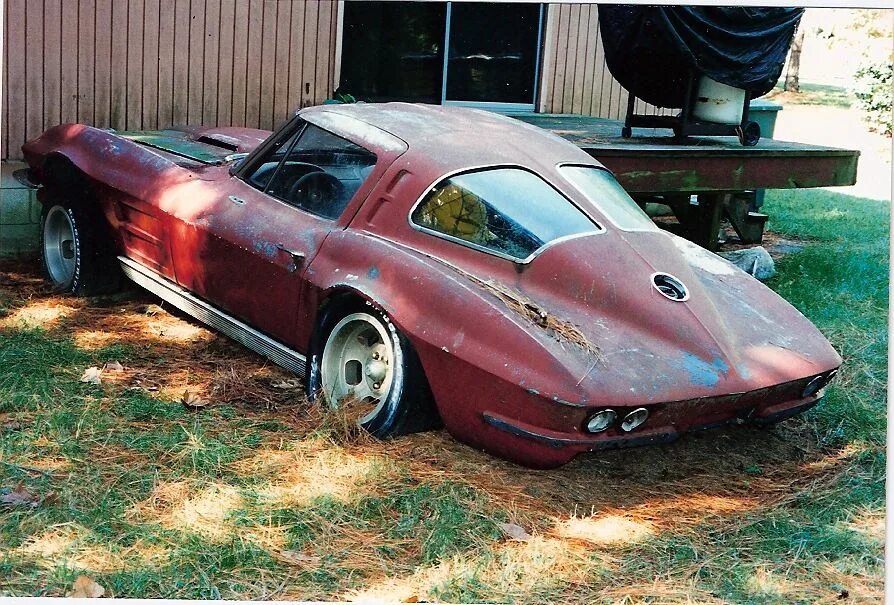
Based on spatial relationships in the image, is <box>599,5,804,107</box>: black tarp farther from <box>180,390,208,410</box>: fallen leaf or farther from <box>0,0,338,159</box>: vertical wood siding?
<box>180,390,208,410</box>: fallen leaf

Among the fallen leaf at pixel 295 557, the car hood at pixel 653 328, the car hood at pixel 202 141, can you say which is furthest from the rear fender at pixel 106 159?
the fallen leaf at pixel 295 557

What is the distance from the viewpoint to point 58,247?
520 cm

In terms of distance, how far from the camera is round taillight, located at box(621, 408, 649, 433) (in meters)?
3.22

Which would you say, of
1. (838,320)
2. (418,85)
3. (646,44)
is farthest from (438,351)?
(418,85)

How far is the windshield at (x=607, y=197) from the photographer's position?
152 inches

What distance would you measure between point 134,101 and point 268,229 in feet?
7.23

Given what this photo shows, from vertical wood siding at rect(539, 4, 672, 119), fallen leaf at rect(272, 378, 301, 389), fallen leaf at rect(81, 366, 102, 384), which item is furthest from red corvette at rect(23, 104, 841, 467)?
vertical wood siding at rect(539, 4, 672, 119)

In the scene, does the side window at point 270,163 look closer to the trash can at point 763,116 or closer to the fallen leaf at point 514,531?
the fallen leaf at point 514,531

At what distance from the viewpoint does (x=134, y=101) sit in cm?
580

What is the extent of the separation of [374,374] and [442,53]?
3656 mm

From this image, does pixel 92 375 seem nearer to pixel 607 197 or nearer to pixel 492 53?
pixel 607 197

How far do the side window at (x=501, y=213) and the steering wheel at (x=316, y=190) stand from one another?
0.43 meters

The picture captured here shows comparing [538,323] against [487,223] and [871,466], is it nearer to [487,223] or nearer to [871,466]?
[487,223]

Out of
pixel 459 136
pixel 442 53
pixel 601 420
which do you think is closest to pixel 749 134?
pixel 442 53
